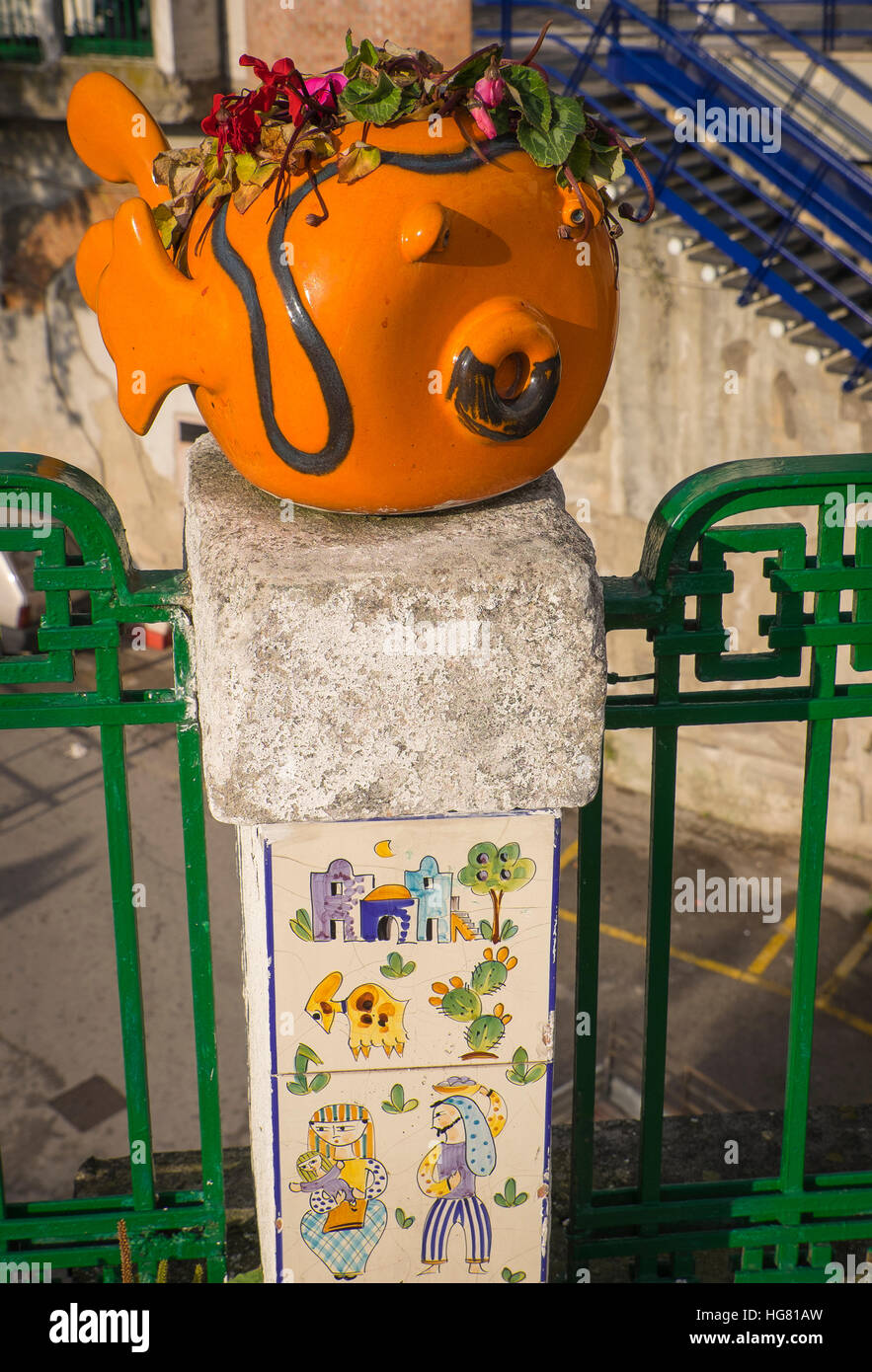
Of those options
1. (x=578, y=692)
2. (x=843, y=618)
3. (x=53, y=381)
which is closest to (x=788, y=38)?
(x=53, y=381)

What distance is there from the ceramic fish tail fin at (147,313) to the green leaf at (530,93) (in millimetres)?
521

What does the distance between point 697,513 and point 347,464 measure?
630mm

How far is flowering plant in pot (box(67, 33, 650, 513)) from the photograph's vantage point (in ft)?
6.01

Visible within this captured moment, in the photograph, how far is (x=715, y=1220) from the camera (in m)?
2.64

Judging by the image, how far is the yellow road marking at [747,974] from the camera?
822cm

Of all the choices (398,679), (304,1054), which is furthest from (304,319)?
(304,1054)

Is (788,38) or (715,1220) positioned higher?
(788,38)

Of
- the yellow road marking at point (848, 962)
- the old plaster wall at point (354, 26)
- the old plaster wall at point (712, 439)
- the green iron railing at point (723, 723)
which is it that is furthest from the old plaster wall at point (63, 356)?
the green iron railing at point (723, 723)

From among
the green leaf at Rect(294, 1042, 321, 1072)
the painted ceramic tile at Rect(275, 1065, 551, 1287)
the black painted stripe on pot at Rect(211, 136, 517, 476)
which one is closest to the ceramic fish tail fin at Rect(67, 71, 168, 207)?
the black painted stripe on pot at Rect(211, 136, 517, 476)

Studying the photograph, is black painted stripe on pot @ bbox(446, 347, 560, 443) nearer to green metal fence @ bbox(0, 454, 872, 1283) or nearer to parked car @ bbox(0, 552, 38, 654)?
green metal fence @ bbox(0, 454, 872, 1283)

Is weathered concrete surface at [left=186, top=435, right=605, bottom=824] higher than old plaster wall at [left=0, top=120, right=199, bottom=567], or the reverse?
old plaster wall at [left=0, top=120, right=199, bottom=567]

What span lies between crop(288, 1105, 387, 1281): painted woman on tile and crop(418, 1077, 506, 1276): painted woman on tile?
0.08 m
